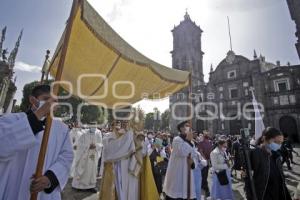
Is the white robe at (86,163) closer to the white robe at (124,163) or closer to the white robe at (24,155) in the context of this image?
the white robe at (124,163)

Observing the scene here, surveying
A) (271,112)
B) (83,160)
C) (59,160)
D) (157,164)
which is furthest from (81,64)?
(271,112)

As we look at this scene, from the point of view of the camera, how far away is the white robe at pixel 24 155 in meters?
1.67

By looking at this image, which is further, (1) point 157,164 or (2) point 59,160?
(1) point 157,164

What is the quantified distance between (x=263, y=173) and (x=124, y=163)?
2.92 m

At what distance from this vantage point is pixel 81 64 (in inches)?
148

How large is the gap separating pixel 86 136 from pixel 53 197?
6.25m

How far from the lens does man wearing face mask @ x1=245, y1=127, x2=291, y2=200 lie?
146 inches

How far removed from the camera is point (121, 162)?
16.1 feet

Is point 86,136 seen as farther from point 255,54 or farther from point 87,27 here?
point 255,54

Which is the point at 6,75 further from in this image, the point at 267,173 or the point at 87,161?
the point at 267,173

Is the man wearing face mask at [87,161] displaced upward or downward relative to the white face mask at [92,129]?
downward

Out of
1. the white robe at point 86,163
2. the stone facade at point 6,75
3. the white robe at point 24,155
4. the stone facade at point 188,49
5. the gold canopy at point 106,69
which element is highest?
the stone facade at point 188,49

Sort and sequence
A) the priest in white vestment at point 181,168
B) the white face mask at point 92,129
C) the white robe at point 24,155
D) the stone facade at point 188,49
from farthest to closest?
the stone facade at point 188,49 → the white face mask at point 92,129 → the priest in white vestment at point 181,168 → the white robe at point 24,155

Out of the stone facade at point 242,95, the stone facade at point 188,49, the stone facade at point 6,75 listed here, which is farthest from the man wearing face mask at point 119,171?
the stone facade at point 188,49
